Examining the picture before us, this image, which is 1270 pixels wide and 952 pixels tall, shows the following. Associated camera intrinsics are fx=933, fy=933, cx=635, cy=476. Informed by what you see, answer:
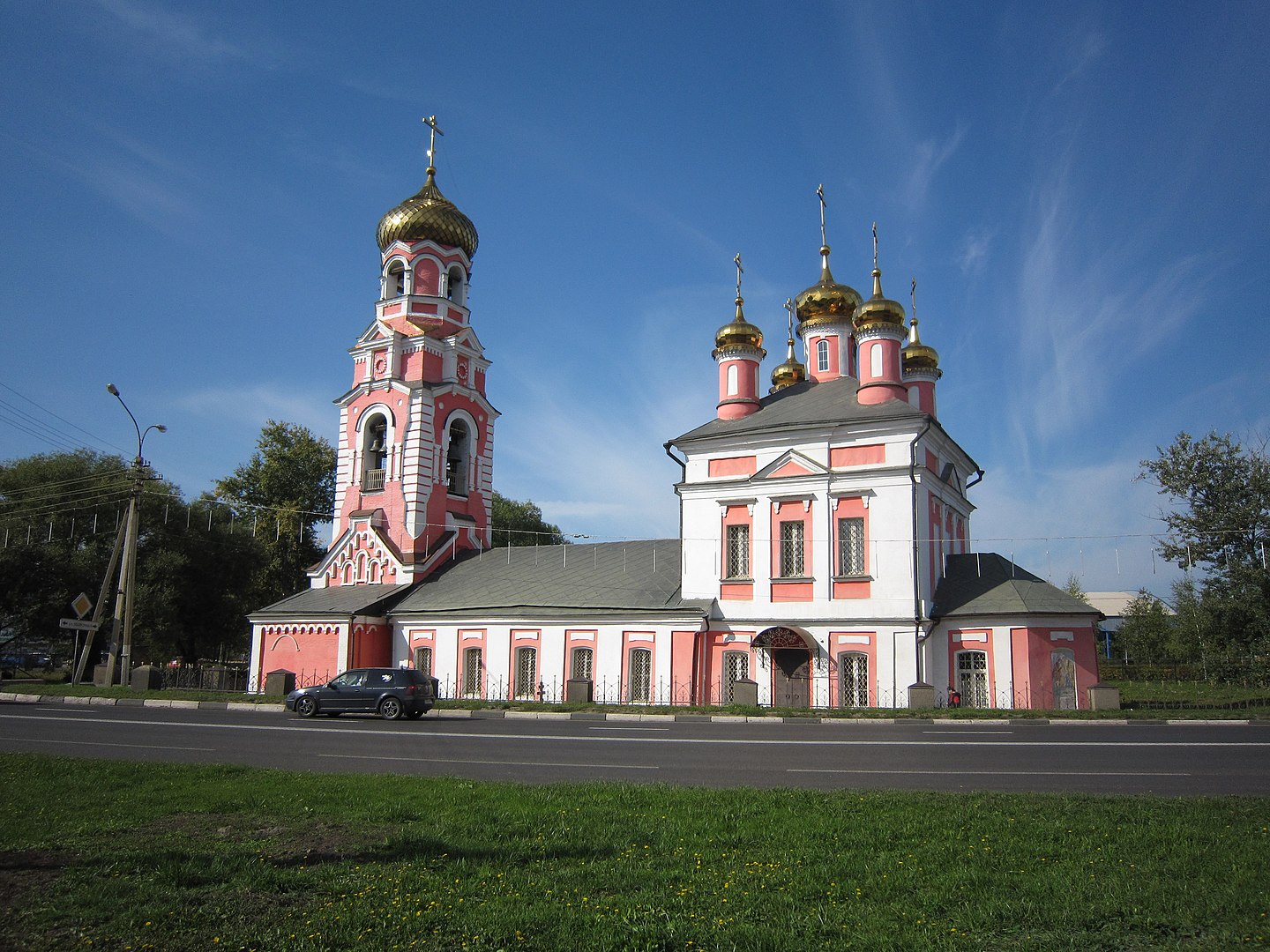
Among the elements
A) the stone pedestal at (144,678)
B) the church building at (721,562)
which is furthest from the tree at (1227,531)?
the stone pedestal at (144,678)

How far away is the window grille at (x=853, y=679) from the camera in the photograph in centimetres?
2572

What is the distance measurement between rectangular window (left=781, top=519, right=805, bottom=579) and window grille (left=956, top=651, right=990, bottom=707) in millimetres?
5011

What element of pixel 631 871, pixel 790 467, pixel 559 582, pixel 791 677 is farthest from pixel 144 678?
pixel 631 871

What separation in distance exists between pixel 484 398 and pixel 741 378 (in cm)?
1192

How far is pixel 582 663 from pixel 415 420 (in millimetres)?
11918

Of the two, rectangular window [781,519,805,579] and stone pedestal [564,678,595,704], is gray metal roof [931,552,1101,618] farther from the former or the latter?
stone pedestal [564,678,595,704]

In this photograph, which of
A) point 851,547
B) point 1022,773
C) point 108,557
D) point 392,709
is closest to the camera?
point 1022,773

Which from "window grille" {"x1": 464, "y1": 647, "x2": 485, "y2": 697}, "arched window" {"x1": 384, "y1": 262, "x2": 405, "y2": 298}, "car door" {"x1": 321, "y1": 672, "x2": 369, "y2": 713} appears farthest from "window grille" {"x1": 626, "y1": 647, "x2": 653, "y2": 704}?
"arched window" {"x1": 384, "y1": 262, "x2": 405, "y2": 298}

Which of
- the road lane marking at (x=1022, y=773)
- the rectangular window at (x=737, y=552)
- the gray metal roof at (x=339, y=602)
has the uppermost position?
the rectangular window at (x=737, y=552)

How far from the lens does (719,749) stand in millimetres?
15008

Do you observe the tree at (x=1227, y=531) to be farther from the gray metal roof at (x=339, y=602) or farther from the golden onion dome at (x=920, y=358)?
the gray metal roof at (x=339, y=602)

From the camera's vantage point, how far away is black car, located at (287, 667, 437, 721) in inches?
877

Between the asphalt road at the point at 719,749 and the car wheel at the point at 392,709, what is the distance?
81 centimetres

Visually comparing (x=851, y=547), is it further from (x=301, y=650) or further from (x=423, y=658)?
(x=301, y=650)
